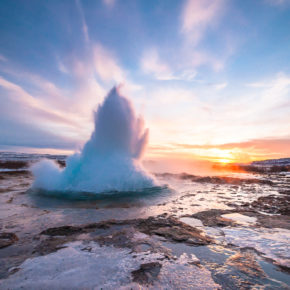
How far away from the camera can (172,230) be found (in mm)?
5953

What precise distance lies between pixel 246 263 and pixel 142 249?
8.54 feet

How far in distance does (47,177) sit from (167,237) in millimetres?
12398

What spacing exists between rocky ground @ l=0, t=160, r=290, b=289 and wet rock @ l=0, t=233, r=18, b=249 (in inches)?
1.0

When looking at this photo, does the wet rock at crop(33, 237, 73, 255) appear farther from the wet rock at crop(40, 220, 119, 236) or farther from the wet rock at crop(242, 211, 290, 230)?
the wet rock at crop(242, 211, 290, 230)

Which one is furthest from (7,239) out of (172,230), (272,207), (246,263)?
(272,207)

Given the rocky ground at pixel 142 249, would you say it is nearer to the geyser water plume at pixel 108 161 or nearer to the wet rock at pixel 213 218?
the wet rock at pixel 213 218

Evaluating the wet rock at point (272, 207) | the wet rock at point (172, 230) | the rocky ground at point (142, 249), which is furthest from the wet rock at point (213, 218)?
the wet rock at point (272, 207)

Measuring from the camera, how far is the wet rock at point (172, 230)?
17.3ft

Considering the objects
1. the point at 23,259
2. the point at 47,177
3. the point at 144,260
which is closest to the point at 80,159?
the point at 47,177

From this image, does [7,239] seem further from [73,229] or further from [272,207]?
[272,207]

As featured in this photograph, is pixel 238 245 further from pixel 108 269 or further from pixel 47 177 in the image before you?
pixel 47 177

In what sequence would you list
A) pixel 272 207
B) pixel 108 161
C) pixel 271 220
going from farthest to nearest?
pixel 108 161 → pixel 272 207 → pixel 271 220

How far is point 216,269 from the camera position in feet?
12.3

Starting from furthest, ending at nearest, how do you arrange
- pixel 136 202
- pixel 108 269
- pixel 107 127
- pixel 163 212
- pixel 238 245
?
1. pixel 107 127
2. pixel 136 202
3. pixel 163 212
4. pixel 238 245
5. pixel 108 269
